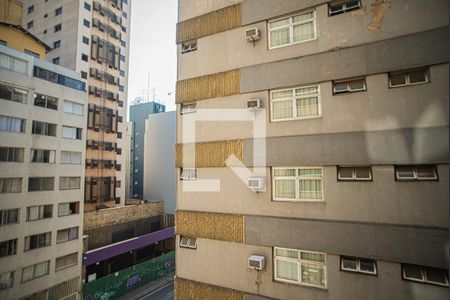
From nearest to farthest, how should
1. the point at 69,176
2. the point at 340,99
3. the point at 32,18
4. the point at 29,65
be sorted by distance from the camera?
the point at 340,99, the point at 29,65, the point at 69,176, the point at 32,18

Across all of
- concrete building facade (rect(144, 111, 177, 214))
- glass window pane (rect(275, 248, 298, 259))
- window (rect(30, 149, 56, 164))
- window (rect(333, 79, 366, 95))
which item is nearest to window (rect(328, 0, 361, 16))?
window (rect(333, 79, 366, 95))

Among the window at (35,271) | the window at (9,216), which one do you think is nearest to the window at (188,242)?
the window at (9,216)

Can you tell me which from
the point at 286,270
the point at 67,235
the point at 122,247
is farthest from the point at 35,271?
the point at 286,270

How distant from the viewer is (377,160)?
5973mm

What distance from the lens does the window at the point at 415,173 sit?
5559 mm

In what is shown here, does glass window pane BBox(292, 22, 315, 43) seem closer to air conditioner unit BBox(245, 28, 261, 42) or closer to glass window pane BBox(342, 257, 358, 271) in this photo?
air conditioner unit BBox(245, 28, 261, 42)

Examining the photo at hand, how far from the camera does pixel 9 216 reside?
2080 cm

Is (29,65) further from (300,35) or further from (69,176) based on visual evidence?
(300,35)

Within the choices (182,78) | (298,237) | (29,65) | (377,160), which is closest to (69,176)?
(29,65)

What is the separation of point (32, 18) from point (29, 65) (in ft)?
73.9

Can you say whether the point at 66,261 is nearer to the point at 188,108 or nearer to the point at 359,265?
the point at 188,108

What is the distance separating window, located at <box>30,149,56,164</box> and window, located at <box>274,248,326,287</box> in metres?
23.6

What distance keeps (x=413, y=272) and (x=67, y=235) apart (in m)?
27.7

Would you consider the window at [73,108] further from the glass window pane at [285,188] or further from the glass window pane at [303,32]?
the glass window pane at [285,188]
